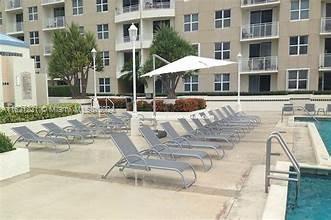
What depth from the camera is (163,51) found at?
19.8 metres

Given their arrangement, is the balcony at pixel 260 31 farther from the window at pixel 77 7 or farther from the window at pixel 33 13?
the window at pixel 33 13

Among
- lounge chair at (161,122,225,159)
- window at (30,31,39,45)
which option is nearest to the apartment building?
window at (30,31,39,45)

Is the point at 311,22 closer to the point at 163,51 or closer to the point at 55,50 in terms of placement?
the point at 163,51

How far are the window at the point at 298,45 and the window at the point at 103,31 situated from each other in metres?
19.2

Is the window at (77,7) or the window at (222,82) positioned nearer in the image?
the window at (222,82)

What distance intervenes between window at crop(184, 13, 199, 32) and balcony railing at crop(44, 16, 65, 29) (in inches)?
629

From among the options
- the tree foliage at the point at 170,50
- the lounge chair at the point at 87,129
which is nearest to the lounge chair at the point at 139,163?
the lounge chair at the point at 87,129

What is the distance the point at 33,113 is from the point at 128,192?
984 cm

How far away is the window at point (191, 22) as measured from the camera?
101 feet

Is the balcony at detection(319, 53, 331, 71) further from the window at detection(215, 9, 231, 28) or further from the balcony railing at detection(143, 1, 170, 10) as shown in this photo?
the balcony railing at detection(143, 1, 170, 10)

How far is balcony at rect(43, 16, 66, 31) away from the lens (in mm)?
38312

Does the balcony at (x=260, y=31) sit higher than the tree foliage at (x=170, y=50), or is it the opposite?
the balcony at (x=260, y=31)

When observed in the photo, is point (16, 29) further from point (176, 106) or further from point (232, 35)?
point (176, 106)

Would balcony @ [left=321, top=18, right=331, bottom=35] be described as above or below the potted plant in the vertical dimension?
above
